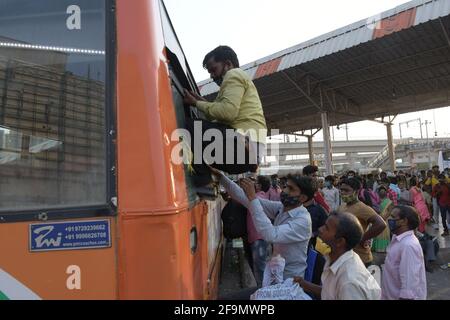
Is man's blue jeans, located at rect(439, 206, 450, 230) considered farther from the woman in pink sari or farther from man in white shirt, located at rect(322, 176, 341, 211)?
man in white shirt, located at rect(322, 176, 341, 211)

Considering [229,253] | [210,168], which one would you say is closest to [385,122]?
[229,253]

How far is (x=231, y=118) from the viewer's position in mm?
2379

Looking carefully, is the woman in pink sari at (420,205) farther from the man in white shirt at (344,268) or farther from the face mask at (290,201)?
the man in white shirt at (344,268)

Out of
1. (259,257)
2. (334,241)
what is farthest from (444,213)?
(334,241)

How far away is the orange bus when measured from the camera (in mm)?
1671

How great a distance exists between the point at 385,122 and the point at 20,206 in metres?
23.1

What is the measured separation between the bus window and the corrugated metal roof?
34.1 ft

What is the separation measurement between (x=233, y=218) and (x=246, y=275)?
5.98ft

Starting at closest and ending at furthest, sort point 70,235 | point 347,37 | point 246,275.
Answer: point 70,235, point 246,275, point 347,37

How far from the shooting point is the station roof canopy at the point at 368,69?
10.9 metres

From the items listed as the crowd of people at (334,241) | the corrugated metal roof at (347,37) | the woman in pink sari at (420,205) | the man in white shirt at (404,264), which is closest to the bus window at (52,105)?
the crowd of people at (334,241)

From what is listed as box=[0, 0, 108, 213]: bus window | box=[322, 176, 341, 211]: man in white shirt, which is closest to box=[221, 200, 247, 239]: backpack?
box=[0, 0, 108, 213]: bus window

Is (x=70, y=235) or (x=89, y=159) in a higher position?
(x=89, y=159)

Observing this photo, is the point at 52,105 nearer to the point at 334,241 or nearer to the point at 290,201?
the point at 334,241
